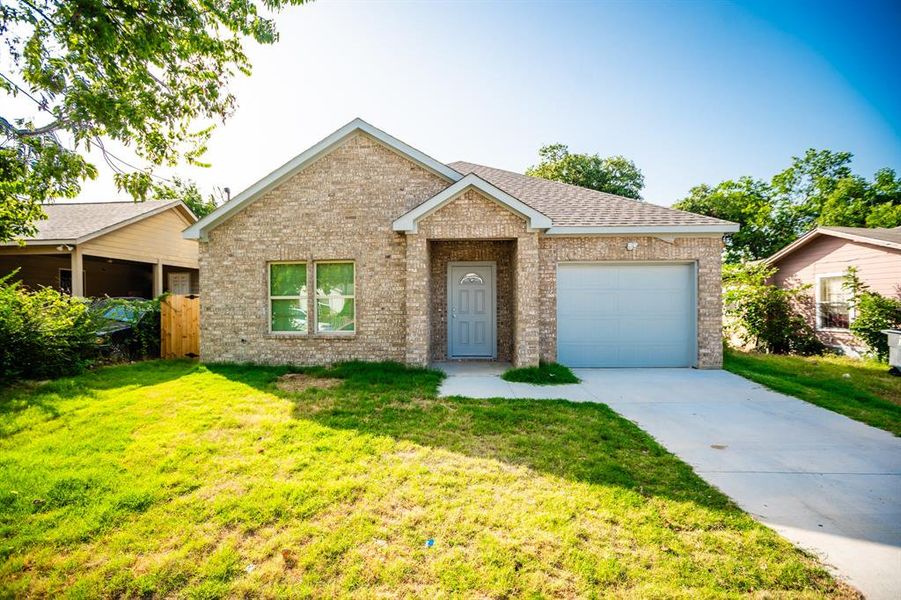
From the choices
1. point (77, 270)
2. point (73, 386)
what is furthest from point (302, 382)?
point (77, 270)

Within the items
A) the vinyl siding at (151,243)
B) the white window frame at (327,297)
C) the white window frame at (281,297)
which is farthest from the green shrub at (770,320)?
the vinyl siding at (151,243)

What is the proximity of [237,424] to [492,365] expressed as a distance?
5.68m

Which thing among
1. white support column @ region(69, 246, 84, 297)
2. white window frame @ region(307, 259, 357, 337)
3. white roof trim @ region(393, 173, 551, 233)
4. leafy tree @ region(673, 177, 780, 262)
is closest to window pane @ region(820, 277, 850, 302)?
white roof trim @ region(393, 173, 551, 233)

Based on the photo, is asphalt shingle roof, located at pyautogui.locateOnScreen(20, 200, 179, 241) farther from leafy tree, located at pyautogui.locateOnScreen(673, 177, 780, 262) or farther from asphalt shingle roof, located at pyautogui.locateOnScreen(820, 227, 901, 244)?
leafy tree, located at pyautogui.locateOnScreen(673, 177, 780, 262)

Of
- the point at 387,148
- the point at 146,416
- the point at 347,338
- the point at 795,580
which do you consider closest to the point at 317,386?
the point at 347,338

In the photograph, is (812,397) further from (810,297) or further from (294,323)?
(294,323)

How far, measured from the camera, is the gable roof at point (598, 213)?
29.2 feet

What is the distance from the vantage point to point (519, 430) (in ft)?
16.9

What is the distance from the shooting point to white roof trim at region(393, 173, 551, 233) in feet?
26.9

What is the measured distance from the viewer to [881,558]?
2.71m

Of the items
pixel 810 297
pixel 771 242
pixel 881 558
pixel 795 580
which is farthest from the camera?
pixel 771 242

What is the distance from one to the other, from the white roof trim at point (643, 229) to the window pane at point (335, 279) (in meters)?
4.85

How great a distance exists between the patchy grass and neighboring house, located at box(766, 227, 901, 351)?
10.3 meters

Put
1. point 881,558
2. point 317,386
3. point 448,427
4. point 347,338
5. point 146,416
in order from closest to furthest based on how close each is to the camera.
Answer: point 881,558 < point 448,427 < point 146,416 < point 317,386 < point 347,338
